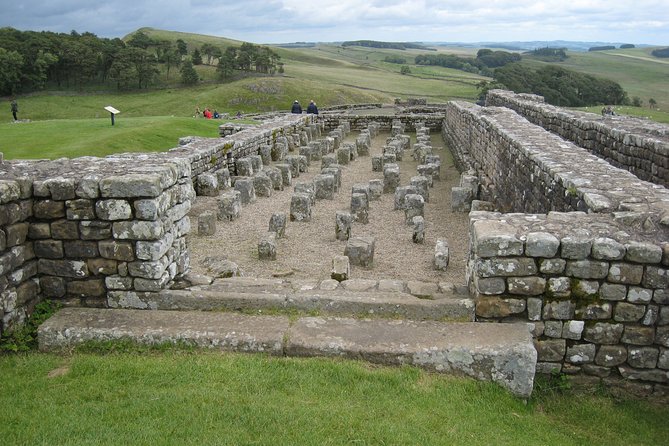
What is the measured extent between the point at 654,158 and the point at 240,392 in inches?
364

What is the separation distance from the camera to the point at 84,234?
20.7ft

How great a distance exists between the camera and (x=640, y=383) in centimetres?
567

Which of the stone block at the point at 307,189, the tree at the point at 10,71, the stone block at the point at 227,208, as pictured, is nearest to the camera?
the stone block at the point at 227,208

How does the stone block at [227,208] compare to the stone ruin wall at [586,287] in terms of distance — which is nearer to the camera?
the stone ruin wall at [586,287]

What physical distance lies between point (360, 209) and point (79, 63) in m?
67.4

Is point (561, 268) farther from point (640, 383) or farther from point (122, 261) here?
point (122, 261)

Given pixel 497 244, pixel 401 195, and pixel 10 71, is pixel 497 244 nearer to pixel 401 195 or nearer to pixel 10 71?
pixel 401 195

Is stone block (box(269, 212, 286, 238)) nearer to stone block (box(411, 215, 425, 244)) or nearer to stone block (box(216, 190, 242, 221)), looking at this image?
stone block (box(216, 190, 242, 221))

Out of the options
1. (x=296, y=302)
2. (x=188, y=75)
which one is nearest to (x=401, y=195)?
(x=296, y=302)

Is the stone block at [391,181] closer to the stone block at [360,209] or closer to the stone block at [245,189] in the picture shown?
the stone block at [360,209]

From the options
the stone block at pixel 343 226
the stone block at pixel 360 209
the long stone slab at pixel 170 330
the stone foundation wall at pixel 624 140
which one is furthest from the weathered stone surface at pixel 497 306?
the stone block at pixel 360 209

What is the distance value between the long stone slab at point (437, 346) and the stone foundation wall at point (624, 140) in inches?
254

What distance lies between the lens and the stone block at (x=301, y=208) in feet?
42.0

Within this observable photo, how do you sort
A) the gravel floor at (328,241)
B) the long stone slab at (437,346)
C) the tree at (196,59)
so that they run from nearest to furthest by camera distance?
the long stone slab at (437,346), the gravel floor at (328,241), the tree at (196,59)
